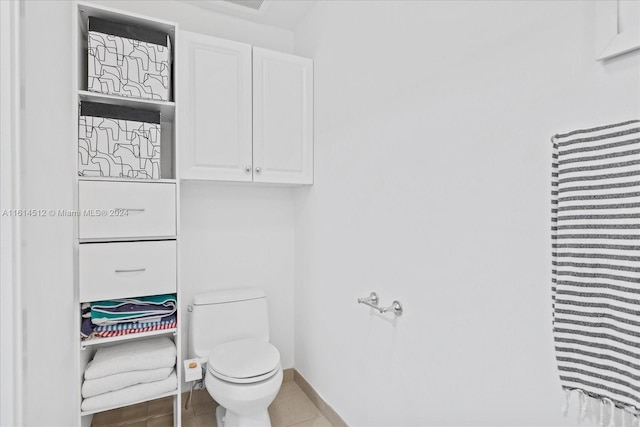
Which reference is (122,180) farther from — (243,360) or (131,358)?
(243,360)

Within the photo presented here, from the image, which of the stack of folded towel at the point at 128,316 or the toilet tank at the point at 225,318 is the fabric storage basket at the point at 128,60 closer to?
the stack of folded towel at the point at 128,316

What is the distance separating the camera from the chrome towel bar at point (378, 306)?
1.31 meters

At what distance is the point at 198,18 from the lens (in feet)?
6.59

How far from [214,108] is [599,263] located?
1758mm

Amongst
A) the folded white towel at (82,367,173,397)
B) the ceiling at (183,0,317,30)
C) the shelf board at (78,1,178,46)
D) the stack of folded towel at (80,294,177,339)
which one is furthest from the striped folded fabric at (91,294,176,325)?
the ceiling at (183,0,317,30)

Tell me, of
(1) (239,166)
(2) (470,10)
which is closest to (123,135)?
(1) (239,166)

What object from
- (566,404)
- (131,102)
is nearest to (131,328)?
(131,102)

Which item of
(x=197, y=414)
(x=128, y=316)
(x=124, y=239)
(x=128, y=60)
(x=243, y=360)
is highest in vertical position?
(x=128, y=60)

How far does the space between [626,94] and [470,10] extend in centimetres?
54

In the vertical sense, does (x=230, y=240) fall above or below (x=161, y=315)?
above

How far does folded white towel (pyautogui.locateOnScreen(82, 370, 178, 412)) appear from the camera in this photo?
1473 mm

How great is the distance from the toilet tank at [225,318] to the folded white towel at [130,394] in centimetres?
26

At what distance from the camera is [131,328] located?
1.57 meters

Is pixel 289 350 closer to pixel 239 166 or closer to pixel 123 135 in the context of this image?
pixel 239 166
